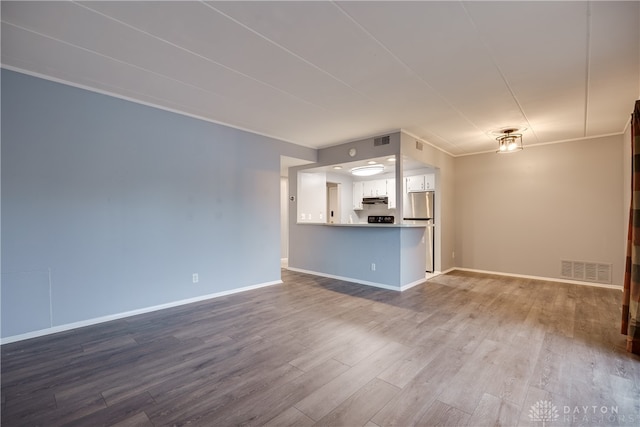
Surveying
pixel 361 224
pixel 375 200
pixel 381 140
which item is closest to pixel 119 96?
pixel 381 140

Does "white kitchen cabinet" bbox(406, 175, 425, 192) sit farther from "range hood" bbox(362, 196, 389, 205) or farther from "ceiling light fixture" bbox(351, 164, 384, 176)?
"ceiling light fixture" bbox(351, 164, 384, 176)

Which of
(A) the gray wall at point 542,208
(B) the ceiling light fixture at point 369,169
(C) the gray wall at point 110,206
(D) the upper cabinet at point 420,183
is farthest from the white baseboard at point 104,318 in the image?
(A) the gray wall at point 542,208

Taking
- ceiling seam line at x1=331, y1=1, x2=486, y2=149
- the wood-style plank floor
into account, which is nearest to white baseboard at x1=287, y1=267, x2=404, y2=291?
the wood-style plank floor

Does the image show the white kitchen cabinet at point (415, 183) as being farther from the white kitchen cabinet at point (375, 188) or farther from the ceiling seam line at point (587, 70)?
the ceiling seam line at point (587, 70)

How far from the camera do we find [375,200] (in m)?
7.38

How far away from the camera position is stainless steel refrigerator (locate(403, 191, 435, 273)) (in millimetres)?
6086

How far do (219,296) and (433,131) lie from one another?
441 cm

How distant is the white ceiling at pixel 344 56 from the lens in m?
1.97

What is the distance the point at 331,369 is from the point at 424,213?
15.4ft

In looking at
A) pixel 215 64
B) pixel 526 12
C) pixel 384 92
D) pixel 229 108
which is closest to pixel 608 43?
pixel 526 12

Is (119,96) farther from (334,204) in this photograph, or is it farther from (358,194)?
(358,194)

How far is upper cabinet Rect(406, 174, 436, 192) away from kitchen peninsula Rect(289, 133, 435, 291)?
2 cm

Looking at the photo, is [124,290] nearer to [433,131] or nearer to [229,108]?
[229,108]

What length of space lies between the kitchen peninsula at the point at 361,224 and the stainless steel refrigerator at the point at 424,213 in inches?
2.5
